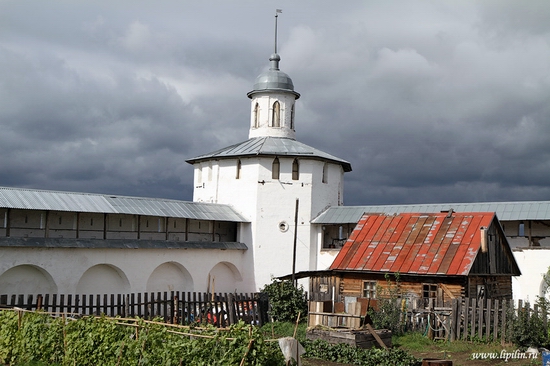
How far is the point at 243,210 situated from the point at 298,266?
139 inches

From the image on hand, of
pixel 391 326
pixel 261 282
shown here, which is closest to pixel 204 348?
pixel 391 326

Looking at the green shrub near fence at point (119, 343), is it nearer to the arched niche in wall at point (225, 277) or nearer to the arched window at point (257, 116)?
the arched niche in wall at point (225, 277)

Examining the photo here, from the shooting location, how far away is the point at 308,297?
20.5 m

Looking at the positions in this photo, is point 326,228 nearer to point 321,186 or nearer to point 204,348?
point 321,186

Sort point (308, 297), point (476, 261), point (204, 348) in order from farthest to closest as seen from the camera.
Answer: point (308, 297) < point (476, 261) < point (204, 348)

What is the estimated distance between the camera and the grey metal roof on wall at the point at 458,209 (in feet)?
80.1

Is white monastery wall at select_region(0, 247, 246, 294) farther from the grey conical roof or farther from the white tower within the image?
the grey conical roof

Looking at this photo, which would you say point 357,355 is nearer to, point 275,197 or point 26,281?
point 26,281

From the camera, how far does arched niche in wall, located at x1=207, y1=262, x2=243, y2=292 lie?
27.2 metres

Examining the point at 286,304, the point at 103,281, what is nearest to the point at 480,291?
the point at 286,304

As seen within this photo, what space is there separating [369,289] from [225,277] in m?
9.76

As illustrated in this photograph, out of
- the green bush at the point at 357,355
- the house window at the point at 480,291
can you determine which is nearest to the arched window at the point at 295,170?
the house window at the point at 480,291

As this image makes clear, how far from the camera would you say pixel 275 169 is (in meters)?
28.1

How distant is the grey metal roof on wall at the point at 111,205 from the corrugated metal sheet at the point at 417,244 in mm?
7967
